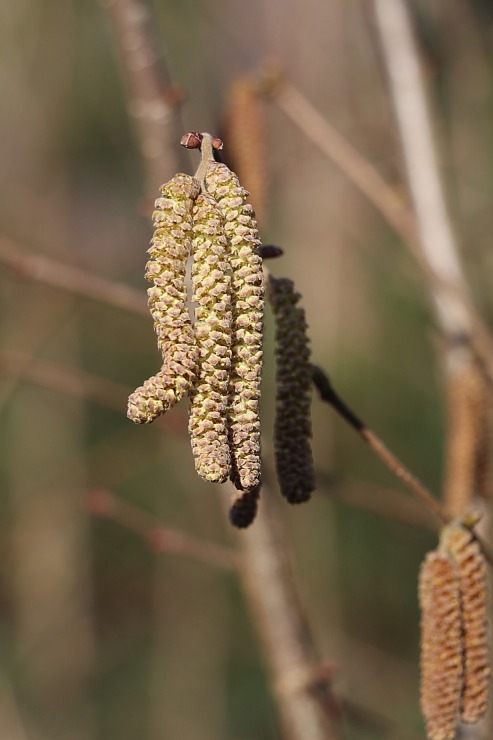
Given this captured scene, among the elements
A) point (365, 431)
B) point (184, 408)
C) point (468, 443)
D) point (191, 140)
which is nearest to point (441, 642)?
point (365, 431)

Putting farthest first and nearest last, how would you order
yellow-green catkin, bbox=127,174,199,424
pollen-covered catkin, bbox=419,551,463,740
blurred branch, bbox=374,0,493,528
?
blurred branch, bbox=374,0,493,528 → pollen-covered catkin, bbox=419,551,463,740 → yellow-green catkin, bbox=127,174,199,424

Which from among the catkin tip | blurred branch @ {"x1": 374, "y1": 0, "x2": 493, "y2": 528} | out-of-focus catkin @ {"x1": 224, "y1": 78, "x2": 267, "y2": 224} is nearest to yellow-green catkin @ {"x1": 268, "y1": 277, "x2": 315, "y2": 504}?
the catkin tip

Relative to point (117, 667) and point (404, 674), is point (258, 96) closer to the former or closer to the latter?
point (404, 674)

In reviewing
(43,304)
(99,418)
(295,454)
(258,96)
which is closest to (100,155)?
(99,418)

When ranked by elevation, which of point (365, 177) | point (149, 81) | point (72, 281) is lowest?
point (72, 281)

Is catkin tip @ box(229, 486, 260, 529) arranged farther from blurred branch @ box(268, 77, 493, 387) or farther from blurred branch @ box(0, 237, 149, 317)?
blurred branch @ box(268, 77, 493, 387)

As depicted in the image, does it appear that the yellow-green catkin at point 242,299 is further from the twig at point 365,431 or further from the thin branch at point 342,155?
the thin branch at point 342,155

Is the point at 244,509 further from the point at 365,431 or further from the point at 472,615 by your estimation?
the point at 472,615
